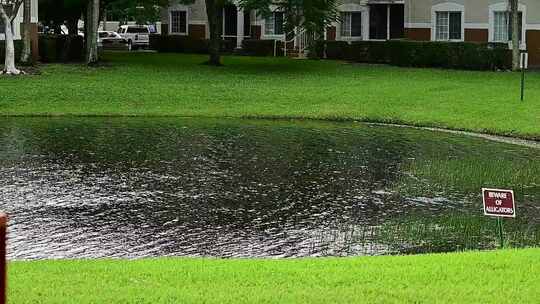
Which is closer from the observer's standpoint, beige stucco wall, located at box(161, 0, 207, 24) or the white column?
the white column

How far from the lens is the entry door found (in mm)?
58188

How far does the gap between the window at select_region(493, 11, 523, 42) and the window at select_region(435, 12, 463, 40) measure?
5.89 ft

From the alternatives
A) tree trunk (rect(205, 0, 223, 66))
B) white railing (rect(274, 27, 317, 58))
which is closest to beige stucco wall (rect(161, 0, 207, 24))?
white railing (rect(274, 27, 317, 58))

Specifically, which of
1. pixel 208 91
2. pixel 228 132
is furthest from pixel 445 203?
pixel 208 91

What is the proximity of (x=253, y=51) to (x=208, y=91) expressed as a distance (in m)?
23.8

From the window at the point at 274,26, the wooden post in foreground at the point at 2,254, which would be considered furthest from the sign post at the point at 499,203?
the window at the point at 274,26

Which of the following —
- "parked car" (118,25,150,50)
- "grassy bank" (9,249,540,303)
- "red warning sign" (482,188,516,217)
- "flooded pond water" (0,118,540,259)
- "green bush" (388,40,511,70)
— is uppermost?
"parked car" (118,25,150,50)

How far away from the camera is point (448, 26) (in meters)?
48.5

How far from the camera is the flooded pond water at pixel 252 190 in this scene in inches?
454

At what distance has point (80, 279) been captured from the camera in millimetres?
7719

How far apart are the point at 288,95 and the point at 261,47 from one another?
2427 centimetres

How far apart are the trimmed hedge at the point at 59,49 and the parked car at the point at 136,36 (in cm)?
1715

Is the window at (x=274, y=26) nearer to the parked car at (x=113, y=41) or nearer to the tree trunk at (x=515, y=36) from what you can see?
the parked car at (x=113, y=41)

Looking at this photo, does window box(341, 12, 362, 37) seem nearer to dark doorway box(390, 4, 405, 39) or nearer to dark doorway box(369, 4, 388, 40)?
dark doorway box(369, 4, 388, 40)
